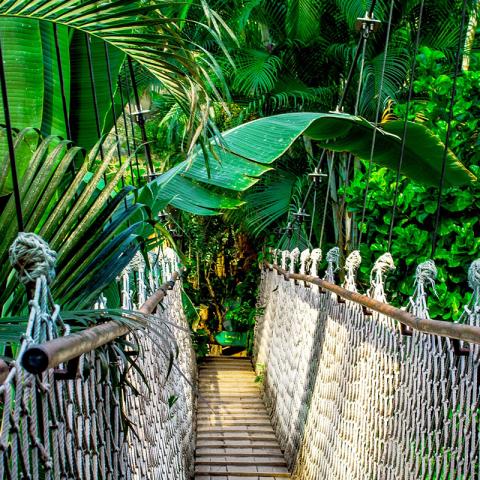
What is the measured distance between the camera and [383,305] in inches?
88.0

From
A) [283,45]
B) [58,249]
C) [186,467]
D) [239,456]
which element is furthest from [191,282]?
[58,249]

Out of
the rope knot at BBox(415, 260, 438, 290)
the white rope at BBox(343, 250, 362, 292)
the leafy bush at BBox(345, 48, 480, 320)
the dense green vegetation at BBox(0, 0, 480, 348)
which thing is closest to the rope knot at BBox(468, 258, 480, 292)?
the rope knot at BBox(415, 260, 438, 290)

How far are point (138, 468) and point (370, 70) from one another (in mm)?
5820

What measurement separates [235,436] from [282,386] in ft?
1.68

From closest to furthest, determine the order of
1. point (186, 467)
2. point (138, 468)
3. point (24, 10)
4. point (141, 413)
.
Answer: point (24, 10)
point (138, 468)
point (141, 413)
point (186, 467)

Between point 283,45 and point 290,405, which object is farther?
point 283,45

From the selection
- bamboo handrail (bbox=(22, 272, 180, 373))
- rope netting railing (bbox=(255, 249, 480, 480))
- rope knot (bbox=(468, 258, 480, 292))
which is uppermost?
bamboo handrail (bbox=(22, 272, 180, 373))

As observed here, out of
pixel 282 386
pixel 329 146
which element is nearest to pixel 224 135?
pixel 329 146

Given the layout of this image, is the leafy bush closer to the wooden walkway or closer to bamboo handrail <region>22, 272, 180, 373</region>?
the wooden walkway

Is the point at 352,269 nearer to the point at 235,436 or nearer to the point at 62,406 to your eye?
the point at 62,406

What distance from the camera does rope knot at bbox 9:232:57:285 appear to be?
1.04m

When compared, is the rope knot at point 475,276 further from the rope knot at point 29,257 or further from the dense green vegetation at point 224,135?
the rope knot at point 29,257

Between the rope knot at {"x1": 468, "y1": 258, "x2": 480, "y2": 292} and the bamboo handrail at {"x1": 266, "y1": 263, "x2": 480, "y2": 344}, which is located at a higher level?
the rope knot at {"x1": 468, "y1": 258, "x2": 480, "y2": 292}

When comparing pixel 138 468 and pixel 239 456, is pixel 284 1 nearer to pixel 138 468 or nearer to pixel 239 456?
pixel 239 456
